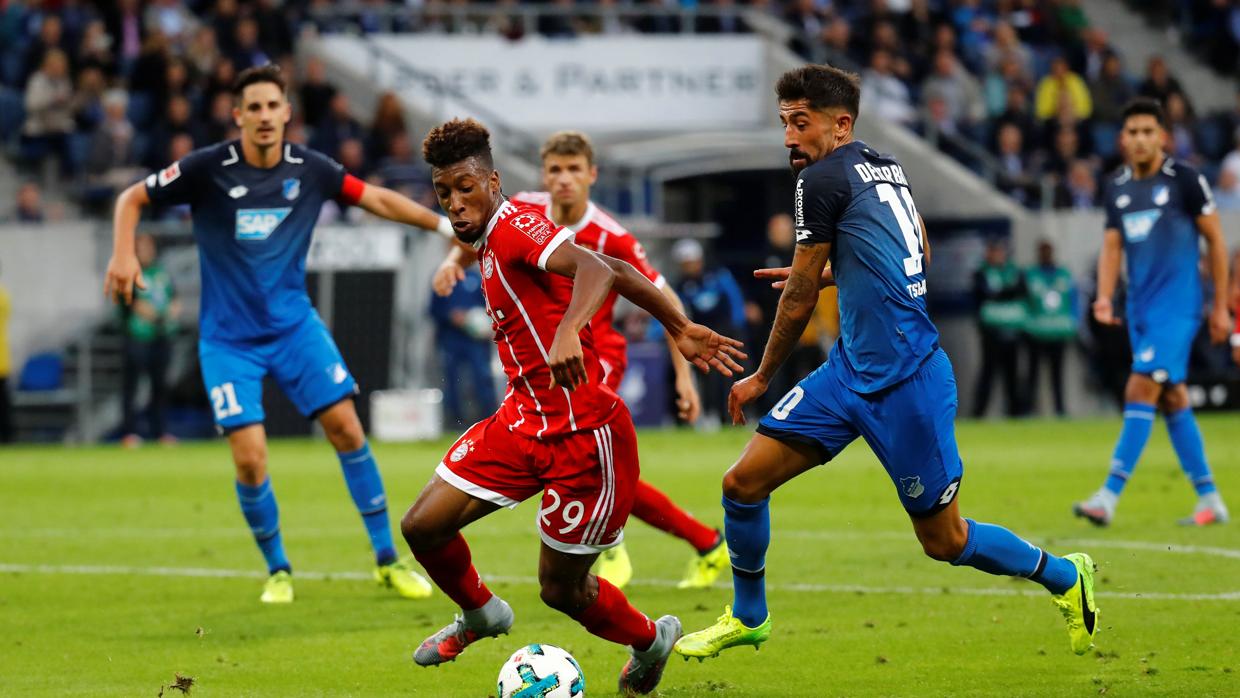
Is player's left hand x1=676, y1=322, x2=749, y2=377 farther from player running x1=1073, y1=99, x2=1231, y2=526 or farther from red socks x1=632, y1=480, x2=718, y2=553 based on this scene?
player running x1=1073, y1=99, x2=1231, y2=526

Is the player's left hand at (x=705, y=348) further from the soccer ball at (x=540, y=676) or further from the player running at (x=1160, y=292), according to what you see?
the player running at (x=1160, y=292)

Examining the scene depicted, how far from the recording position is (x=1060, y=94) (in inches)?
1089

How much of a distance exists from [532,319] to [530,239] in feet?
1.07

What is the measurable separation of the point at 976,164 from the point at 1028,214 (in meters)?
1.83

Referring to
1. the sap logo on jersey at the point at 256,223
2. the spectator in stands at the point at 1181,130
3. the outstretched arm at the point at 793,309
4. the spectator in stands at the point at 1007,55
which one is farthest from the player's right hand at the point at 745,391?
the spectator in stands at the point at 1007,55

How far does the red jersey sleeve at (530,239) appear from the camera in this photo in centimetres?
660

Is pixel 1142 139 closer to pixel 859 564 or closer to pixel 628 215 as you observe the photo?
pixel 859 564

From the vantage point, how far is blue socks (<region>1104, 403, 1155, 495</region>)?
39.1 feet

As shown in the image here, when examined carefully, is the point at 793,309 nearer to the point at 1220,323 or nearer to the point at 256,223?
the point at 256,223

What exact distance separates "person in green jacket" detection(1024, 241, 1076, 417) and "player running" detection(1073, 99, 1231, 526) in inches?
495

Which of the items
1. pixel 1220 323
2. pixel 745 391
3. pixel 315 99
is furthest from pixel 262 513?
pixel 315 99

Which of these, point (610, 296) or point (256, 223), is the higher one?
point (256, 223)

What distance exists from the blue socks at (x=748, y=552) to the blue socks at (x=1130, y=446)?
519 centimetres

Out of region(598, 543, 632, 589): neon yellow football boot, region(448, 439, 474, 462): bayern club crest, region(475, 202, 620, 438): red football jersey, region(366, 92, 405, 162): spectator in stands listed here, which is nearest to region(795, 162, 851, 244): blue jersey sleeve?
region(475, 202, 620, 438): red football jersey
